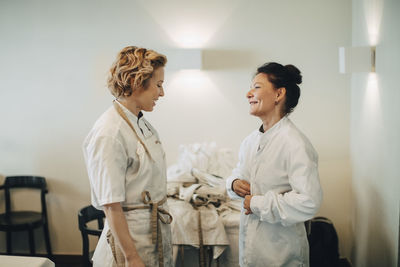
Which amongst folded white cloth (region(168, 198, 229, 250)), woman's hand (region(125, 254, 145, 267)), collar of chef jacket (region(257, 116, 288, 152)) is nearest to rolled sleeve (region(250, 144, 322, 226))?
collar of chef jacket (region(257, 116, 288, 152))

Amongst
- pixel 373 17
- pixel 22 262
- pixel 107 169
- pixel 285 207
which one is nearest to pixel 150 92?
pixel 107 169

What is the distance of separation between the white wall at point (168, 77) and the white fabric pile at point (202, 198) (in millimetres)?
407

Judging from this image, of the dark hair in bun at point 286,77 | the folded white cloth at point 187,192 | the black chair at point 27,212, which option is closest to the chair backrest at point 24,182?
the black chair at point 27,212

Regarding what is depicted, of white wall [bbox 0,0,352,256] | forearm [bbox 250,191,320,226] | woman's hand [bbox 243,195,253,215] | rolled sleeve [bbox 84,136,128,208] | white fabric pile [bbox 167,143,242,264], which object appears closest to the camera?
rolled sleeve [bbox 84,136,128,208]

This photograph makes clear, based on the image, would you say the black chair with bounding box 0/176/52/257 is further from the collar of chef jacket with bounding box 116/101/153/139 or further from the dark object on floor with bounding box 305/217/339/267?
the dark object on floor with bounding box 305/217/339/267

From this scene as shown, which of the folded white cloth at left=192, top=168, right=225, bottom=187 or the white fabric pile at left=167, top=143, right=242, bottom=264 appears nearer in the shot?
the white fabric pile at left=167, top=143, right=242, bottom=264

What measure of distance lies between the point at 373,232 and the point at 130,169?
178cm

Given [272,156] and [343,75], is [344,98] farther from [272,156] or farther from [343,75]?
[272,156]

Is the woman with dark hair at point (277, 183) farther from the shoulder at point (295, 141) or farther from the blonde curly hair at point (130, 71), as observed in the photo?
the blonde curly hair at point (130, 71)

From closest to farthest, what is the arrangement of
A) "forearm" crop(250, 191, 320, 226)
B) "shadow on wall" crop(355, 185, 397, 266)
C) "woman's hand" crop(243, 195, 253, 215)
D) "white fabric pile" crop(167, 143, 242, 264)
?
"forearm" crop(250, 191, 320, 226) → "woman's hand" crop(243, 195, 253, 215) → "shadow on wall" crop(355, 185, 397, 266) → "white fabric pile" crop(167, 143, 242, 264)

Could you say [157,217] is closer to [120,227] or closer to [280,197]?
[120,227]

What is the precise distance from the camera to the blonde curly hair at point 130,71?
1.64 m

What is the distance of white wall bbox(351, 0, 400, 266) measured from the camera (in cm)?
221

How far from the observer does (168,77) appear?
3.41 m
